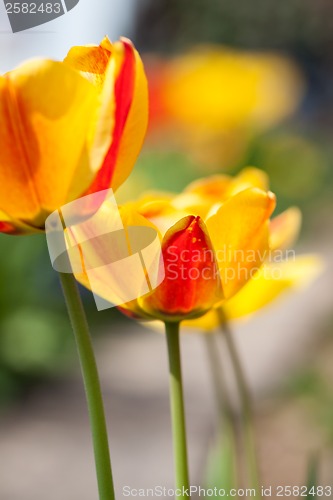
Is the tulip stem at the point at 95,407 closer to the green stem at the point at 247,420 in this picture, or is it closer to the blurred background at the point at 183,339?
the green stem at the point at 247,420

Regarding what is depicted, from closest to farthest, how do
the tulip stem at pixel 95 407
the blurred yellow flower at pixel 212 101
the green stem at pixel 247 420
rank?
the tulip stem at pixel 95 407 < the green stem at pixel 247 420 < the blurred yellow flower at pixel 212 101

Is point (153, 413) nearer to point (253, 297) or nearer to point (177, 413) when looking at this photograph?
point (253, 297)

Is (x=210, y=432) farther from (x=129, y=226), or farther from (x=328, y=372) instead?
(x=129, y=226)

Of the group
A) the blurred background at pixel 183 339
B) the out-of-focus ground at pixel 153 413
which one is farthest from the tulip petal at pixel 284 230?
the out-of-focus ground at pixel 153 413

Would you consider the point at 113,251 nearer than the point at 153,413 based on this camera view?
Yes

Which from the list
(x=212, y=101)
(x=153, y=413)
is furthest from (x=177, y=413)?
(x=212, y=101)

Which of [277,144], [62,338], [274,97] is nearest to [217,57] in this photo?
[274,97]
